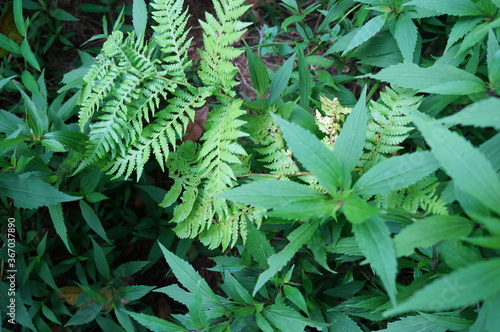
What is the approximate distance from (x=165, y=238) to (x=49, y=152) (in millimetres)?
874

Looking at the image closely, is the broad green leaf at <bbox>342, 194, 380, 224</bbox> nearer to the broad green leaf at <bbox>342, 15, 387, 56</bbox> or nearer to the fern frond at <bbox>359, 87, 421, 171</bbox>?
the fern frond at <bbox>359, 87, 421, 171</bbox>

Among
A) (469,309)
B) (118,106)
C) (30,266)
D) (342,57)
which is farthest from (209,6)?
(469,309)

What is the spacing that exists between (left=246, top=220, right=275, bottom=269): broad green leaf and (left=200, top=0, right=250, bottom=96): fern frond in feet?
2.10

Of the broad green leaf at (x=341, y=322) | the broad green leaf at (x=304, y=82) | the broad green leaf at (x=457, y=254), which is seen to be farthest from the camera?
the broad green leaf at (x=304, y=82)

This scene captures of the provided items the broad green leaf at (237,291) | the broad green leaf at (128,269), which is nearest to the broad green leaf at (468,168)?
the broad green leaf at (237,291)

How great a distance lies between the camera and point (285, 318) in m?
1.73

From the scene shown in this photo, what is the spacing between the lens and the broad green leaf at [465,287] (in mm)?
952

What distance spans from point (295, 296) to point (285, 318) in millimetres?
106

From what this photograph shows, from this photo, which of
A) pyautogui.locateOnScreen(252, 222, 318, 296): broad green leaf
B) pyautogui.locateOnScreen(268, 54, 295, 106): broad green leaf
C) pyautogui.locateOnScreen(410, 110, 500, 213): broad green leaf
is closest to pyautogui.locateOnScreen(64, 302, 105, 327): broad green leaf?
pyautogui.locateOnScreen(252, 222, 318, 296): broad green leaf

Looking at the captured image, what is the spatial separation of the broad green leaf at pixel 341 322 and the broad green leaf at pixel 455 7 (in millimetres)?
1501

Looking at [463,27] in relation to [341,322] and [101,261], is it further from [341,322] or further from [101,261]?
[101,261]

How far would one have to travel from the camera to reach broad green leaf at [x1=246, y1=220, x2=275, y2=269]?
1.76m

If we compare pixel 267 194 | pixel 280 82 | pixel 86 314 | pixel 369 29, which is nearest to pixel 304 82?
pixel 280 82

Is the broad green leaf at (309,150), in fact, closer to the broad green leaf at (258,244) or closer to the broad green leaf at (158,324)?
the broad green leaf at (258,244)
